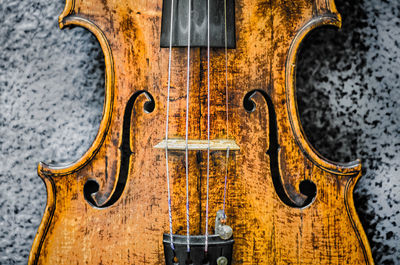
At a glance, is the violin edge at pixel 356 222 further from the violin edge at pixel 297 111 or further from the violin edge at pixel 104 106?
the violin edge at pixel 104 106

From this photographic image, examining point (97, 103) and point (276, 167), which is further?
point (97, 103)

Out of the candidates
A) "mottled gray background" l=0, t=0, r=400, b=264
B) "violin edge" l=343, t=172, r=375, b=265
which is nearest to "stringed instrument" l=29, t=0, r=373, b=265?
"violin edge" l=343, t=172, r=375, b=265

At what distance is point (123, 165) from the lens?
64cm

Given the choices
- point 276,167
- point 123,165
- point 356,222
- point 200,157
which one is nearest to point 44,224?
point 123,165

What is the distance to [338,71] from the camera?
890 mm

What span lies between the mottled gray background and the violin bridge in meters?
0.37

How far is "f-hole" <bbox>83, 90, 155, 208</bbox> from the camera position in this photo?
2.06ft

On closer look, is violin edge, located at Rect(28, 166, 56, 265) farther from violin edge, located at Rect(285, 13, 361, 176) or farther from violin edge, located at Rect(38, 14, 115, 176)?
violin edge, located at Rect(285, 13, 361, 176)

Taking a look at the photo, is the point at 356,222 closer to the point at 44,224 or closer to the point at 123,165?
the point at 123,165

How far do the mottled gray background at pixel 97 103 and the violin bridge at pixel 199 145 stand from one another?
0.37 m

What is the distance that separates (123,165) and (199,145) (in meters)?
0.17

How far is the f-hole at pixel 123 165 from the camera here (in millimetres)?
628

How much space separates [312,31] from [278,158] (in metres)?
0.28

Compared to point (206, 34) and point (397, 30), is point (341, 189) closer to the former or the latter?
point (206, 34)
